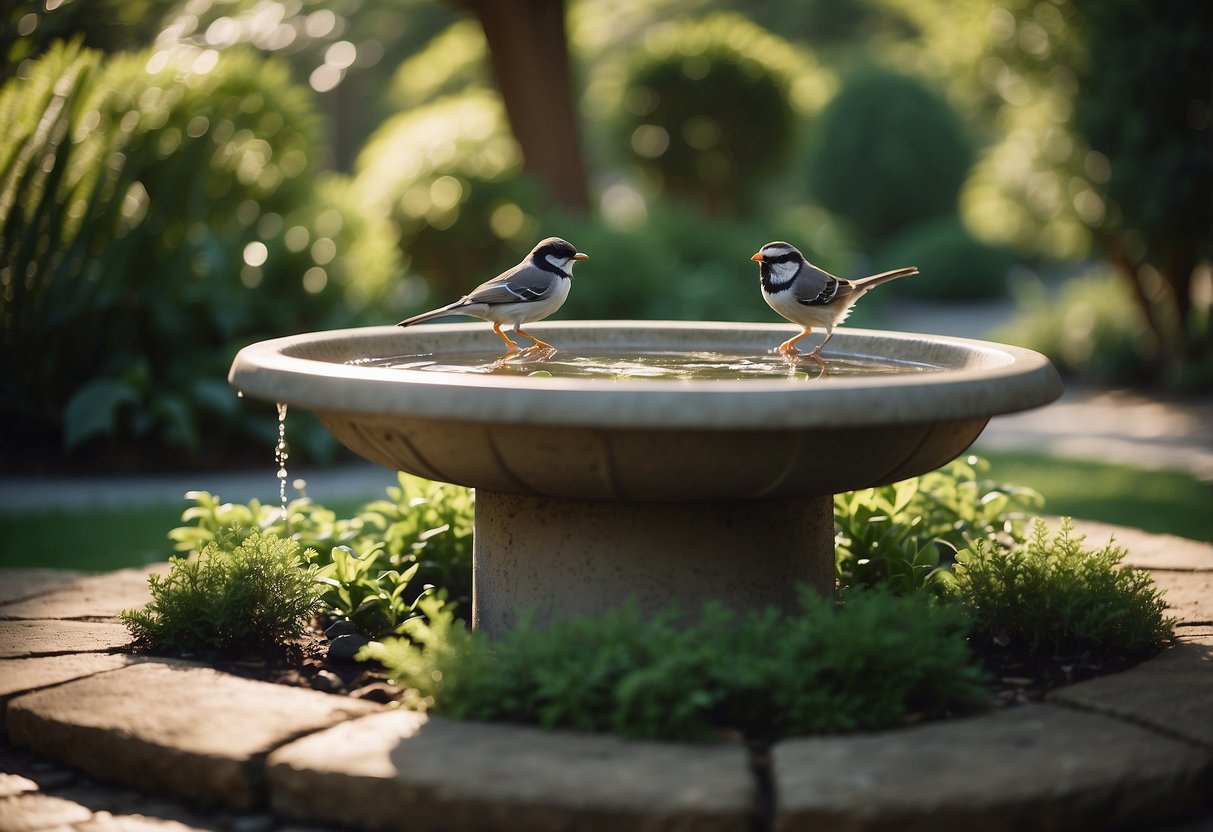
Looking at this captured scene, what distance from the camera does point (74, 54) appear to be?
667 cm

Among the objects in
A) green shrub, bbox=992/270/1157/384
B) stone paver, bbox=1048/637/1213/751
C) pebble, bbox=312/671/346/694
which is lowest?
pebble, bbox=312/671/346/694

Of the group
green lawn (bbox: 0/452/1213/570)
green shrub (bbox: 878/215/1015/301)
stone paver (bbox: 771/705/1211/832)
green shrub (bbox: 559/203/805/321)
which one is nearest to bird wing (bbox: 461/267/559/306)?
stone paver (bbox: 771/705/1211/832)

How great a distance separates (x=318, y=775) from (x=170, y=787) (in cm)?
44

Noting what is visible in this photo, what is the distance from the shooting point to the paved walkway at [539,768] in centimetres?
247

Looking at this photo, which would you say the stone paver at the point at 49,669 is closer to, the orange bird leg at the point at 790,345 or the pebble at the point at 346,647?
the pebble at the point at 346,647

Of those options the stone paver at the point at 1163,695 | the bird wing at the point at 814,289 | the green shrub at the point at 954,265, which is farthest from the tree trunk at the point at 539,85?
the stone paver at the point at 1163,695

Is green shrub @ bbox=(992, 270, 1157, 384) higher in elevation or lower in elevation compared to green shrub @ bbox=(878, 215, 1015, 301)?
lower

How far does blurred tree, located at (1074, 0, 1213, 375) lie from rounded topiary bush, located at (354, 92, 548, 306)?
208 inches

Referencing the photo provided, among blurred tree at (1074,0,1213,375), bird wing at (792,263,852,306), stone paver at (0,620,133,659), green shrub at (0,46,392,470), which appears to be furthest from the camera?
blurred tree at (1074,0,1213,375)

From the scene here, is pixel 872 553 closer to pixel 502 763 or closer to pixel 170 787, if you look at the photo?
pixel 502 763

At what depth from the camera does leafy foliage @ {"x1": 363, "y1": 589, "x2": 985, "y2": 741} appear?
9.19ft

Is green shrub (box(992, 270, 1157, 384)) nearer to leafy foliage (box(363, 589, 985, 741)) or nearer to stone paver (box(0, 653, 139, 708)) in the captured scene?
leafy foliage (box(363, 589, 985, 741))

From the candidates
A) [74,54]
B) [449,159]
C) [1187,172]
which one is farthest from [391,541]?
[1187,172]

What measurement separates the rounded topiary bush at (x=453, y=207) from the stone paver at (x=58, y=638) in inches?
271
